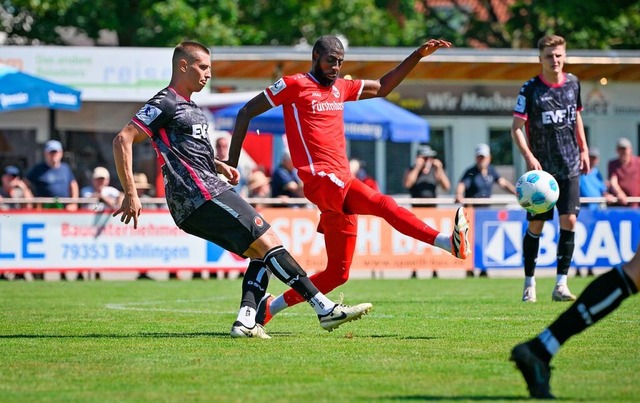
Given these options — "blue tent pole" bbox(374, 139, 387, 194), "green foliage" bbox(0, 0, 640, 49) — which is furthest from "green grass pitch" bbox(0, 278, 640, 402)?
"green foliage" bbox(0, 0, 640, 49)

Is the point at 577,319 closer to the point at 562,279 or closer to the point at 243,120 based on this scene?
the point at 243,120

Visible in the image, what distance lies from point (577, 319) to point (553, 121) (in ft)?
20.8

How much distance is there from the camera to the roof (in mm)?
→ 25281

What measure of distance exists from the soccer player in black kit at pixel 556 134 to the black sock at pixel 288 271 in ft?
13.3

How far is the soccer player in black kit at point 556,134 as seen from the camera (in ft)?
39.3

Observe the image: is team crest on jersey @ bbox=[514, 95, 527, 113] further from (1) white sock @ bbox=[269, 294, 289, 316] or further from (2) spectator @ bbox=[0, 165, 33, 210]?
(2) spectator @ bbox=[0, 165, 33, 210]

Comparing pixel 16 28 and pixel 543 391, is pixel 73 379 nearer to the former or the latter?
pixel 543 391

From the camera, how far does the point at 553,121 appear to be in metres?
12.0

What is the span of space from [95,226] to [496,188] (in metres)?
12.4

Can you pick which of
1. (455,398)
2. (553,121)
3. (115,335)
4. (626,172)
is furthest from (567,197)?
(626,172)

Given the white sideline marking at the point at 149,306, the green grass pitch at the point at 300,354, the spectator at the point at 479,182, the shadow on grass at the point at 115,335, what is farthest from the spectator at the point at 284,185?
the shadow on grass at the point at 115,335

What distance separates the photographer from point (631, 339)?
8.43 m

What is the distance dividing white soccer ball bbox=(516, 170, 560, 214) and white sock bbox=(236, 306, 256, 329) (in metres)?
3.09

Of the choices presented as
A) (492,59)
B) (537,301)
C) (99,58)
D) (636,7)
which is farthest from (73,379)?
(636,7)
